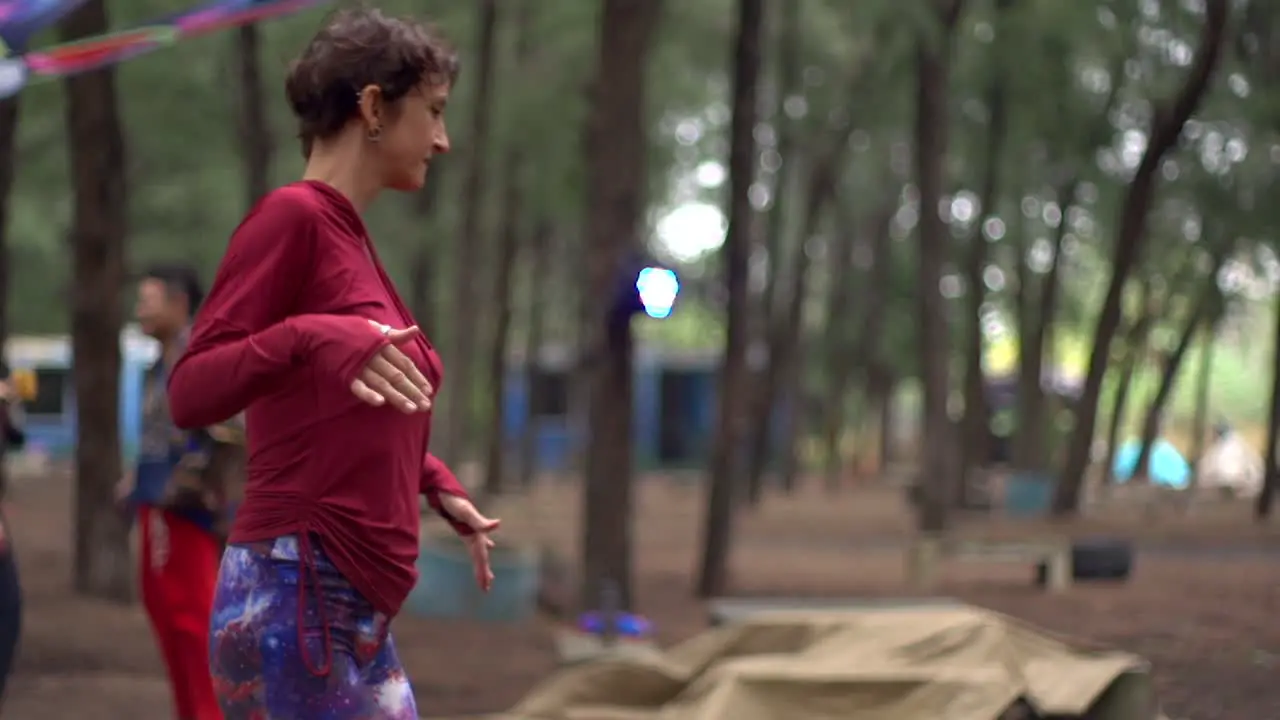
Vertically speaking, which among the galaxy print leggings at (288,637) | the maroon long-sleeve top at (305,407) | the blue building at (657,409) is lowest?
the blue building at (657,409)

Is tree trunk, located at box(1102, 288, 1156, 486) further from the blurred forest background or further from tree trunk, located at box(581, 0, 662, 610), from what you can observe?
tree trunk, located at box(581, 0, 662, 610)

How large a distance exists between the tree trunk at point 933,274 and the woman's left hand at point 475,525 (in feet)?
53.2

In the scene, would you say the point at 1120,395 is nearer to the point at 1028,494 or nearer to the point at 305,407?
the point at 1028,494

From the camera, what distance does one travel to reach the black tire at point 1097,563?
51.5ft

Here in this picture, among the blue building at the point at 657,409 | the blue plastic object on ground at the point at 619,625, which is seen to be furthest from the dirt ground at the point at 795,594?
the blue building at the point at 657,409

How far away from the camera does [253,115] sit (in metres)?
16.0

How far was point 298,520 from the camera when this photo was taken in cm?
291

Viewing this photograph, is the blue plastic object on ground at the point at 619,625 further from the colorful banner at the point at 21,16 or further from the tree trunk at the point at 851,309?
the tree trunk at the point at 851,309

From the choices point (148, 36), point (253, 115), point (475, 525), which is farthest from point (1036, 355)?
point (475, 525)

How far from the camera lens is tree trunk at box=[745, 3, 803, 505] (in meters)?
23.4

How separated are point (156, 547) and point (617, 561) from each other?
7.33m

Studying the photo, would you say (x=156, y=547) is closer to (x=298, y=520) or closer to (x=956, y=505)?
(x=298, y=520)

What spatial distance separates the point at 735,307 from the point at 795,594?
2.22m

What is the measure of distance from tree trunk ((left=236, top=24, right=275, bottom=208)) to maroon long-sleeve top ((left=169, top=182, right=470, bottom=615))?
13.1m
